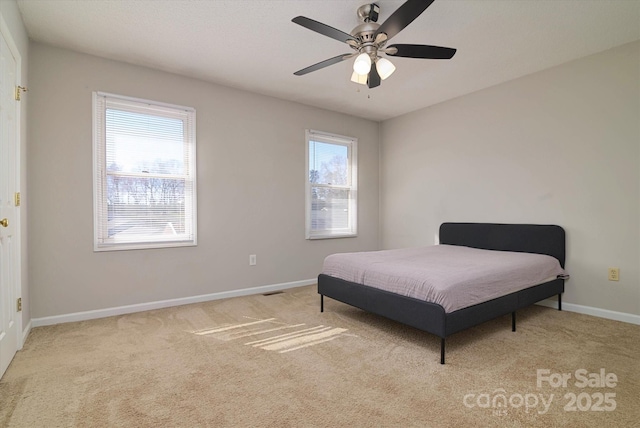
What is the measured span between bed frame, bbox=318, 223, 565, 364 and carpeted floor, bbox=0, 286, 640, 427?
23 cm

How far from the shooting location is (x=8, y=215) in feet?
6.93

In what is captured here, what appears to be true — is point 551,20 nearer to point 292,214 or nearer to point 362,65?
point 362,65

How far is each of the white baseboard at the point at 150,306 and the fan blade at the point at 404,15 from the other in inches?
121

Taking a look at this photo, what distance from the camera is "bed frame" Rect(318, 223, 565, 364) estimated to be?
2.18m

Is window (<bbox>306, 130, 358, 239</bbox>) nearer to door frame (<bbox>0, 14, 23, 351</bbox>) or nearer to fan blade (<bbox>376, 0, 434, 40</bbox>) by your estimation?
fan blade (<bbox>376, 0, 434, 40</bbox>)

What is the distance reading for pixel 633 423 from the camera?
1.55m

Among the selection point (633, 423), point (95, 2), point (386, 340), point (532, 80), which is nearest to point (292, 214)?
point (386, 340)

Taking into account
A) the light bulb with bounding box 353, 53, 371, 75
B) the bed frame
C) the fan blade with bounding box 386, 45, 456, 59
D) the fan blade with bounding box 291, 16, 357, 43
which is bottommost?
the bed frame

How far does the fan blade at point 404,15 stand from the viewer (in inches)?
68.1

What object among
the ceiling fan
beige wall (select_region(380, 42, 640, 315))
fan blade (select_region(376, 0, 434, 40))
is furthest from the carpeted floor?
fan blade (select_region(376, 0, 434, 40))

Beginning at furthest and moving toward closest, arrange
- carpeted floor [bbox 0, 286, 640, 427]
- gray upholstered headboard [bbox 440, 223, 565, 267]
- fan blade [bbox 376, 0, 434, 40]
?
gray upholstered headboard [bbox 440, 223, 565, 267] < fan blade [bbox 376, 0, 434, 40] < carpeted floor [bbox 0, 286, 640, 427]

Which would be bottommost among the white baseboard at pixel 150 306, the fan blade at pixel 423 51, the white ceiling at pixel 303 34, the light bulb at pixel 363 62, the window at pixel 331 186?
the white baseboard at pixel 150 306

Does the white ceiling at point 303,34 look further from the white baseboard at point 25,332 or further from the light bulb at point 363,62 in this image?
the white baseboard at point 25,332

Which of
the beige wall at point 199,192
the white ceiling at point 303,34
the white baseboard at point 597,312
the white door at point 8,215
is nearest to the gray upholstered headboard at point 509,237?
the white baseboard at point 597,312
